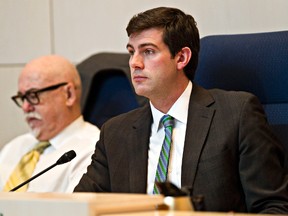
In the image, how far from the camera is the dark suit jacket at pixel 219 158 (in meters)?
2.28

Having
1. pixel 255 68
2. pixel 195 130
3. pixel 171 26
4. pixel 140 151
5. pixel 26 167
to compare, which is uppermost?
pixel 171 26

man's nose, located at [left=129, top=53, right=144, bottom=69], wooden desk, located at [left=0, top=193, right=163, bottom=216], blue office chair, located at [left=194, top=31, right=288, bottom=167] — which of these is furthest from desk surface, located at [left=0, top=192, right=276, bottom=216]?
blue office chair, located at [left=194, top=31, right=288, bottom=167]

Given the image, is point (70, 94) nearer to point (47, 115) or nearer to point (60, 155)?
point (47, 115)

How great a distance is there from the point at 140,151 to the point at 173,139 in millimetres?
124

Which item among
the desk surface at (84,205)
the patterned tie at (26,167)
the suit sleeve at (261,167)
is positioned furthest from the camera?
the patterned tie at (26,167)

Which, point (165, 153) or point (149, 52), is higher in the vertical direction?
point (149, 52)

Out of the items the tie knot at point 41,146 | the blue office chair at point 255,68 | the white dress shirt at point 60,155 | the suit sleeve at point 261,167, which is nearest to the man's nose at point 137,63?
the blue office chair at point 255,68

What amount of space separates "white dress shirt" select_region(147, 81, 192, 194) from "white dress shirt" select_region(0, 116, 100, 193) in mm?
624

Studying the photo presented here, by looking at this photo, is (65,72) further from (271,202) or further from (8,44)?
(271,202)

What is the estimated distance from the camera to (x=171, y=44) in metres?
2.60

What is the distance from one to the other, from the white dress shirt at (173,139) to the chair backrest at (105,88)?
0.84 m

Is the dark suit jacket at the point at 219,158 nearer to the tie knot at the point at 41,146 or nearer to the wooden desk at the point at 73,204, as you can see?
the wooden desk at the point at 73,204

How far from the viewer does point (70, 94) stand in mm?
3488

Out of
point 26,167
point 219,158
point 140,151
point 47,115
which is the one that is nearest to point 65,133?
point 47,115
